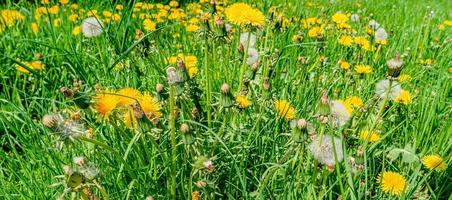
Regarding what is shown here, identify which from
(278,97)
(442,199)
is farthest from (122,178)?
(442,199)

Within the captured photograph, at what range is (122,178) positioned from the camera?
4.09 feet

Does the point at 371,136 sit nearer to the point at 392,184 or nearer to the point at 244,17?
the point at 392,184

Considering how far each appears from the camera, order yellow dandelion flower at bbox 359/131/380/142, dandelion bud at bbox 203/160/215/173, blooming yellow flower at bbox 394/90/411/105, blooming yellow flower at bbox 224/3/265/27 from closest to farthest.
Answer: dandelion bud at bbox 203/160/215/173 → yellow dandelion flower at bbox 359/131/380/142 → blooming yellow flower at bbox 224/3/265/27 → blooming yellow flower at bbox 394/90/411/105

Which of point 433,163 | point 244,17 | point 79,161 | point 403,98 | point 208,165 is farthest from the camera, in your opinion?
point 403,98

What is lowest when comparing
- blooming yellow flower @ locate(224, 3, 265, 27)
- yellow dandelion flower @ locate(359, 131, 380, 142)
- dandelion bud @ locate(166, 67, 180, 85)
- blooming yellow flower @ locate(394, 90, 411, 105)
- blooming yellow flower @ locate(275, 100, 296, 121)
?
yellow dandelion flower @ locate(359, 131, 380, 142)

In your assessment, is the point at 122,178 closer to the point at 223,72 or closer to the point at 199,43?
the point at 223,72

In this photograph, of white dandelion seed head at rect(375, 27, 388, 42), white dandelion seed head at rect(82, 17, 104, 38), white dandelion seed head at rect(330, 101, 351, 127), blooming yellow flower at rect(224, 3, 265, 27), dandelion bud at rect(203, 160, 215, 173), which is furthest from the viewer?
white dandelion seed head at rect(375, 27, 388, 42)

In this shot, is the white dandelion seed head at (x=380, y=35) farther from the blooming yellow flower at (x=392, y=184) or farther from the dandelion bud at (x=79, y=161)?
the dandelion bud at (x=79, y=161)

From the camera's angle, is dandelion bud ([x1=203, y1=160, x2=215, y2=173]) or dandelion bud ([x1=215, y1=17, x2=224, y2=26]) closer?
dandelion bud ([x1=203, y1=160, x2=215, y2=173])

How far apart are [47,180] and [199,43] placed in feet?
4.31

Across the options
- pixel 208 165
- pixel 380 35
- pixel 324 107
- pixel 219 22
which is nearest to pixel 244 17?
pixel 219 22

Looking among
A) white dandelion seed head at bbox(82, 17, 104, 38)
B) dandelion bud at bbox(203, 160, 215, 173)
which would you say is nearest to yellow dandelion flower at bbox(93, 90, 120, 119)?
dandelion bud at bbox(203, 160, 215, 173)

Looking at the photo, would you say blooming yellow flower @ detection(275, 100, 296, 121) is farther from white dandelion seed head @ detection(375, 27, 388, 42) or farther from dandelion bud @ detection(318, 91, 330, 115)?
white dandelion seed head @ detection(375, 27, 388, 42)

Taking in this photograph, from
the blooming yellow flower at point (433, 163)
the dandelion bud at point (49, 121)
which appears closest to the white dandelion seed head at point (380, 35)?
the blooming yellow flower at point (433, 163)
